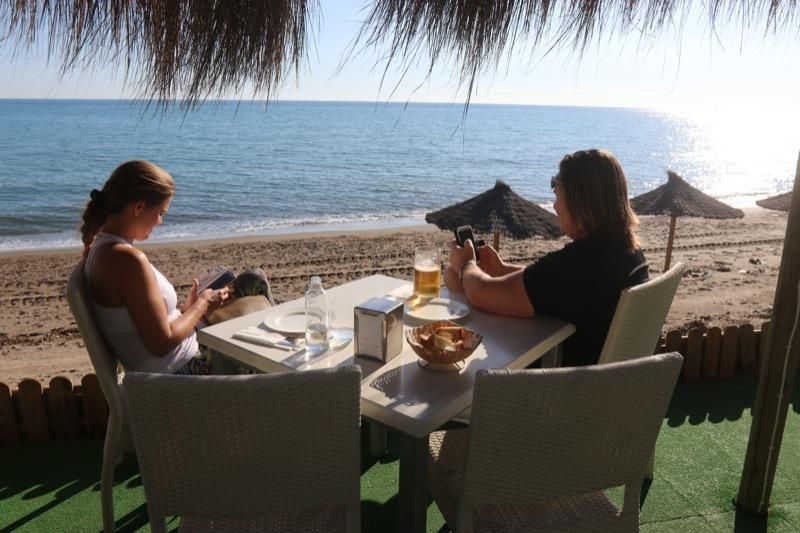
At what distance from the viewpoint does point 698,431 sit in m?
3.21

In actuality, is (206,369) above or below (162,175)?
below

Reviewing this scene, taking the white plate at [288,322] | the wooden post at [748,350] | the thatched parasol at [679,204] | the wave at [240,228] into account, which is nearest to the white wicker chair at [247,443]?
the white plate at [288,322]

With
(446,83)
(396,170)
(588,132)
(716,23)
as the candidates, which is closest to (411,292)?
(446,83)

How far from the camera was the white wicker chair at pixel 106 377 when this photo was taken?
80.0 inches

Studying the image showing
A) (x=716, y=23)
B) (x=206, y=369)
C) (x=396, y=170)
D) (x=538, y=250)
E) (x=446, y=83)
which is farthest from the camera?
(x=396, y=170)

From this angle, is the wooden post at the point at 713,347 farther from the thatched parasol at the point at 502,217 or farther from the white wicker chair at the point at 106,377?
the white wicker chair at the point at 106,377

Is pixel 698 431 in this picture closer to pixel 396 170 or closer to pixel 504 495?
pixel 504 495

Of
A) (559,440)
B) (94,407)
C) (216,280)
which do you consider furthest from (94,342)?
(559,440)

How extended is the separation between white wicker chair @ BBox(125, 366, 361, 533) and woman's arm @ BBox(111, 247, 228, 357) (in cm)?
86

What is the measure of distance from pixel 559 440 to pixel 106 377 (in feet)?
5.14

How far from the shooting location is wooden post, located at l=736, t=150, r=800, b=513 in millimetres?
2301

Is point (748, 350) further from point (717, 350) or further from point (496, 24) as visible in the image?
point (496, 24)

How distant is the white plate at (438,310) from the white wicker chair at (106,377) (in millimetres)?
1115

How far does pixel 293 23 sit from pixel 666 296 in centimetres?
171
